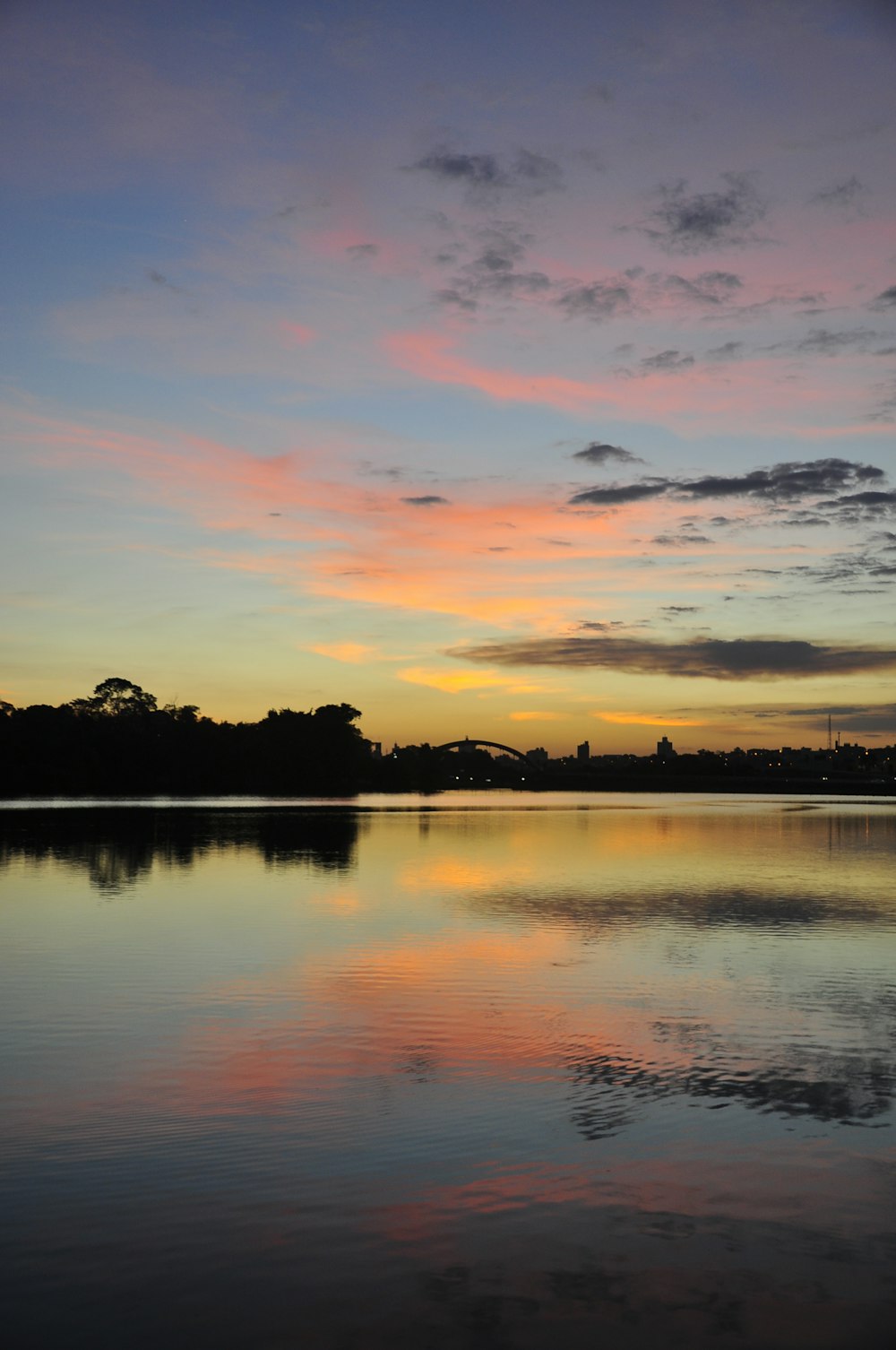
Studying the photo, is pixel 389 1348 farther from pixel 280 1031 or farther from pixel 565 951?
pixel 565 951

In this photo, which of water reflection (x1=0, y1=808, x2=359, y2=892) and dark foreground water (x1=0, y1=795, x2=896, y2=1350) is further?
water reflection (x1=0, y1=808, x2=359, y2=892)

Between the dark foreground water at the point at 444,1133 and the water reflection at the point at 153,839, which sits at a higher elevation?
the water reflection at the point at 153,839

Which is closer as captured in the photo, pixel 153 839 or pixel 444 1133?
pixel 444 1133

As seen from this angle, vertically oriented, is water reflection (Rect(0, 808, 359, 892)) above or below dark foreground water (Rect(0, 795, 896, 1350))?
above

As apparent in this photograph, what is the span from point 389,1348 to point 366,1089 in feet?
21.8

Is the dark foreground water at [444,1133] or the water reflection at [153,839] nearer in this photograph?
the dark foreground water at [444,1133]

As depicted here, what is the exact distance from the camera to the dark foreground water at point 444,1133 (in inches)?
367

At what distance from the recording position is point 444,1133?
13.4 metres

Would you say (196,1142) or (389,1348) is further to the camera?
(196,1142)

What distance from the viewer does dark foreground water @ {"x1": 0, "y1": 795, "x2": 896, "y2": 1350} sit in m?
9.31

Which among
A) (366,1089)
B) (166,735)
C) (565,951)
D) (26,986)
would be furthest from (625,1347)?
(166,735)

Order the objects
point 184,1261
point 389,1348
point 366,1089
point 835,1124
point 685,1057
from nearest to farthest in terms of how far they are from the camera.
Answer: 1. point 389,1348
2. point 184,1261
3. point 835,1124
4. point 366,1089
5. point 685,1057

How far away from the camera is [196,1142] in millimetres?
12945

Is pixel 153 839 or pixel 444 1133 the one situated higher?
pixel 153 839
